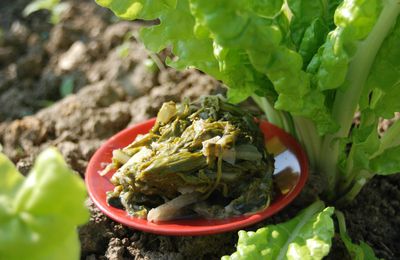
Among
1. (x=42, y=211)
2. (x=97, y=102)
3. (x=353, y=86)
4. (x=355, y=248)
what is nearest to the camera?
(x=42, y=211)

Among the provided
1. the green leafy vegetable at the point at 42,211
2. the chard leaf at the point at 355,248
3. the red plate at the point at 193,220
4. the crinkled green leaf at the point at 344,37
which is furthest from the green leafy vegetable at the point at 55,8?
the green leafy vegetable at the point at 42,211

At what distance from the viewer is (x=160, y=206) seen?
1.90m

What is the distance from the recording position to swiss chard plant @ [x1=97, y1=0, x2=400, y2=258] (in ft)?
5.62

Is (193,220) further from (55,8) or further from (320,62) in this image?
(55,8)

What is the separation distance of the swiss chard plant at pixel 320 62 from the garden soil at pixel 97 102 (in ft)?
0.61

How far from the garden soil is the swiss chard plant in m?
0.19

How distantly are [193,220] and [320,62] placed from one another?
592 millimetres

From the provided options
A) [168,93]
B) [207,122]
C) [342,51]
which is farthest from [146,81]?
[342,51]

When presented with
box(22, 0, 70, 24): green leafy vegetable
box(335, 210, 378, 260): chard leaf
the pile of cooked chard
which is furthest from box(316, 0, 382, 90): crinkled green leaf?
box(22, 0, 70, 24): green leafy vegetable

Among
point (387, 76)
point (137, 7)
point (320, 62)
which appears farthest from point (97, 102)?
point (387, 76)

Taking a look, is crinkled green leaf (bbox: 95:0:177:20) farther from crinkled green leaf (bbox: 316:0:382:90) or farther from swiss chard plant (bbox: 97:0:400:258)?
crinkled green leaf (bbox: 316:0:382:90)

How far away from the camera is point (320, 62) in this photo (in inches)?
72.2

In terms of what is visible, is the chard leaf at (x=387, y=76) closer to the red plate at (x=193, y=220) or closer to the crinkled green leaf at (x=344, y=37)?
the crinkled green leaf at (x=344, y=37)

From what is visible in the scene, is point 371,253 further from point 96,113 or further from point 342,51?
point 96,113
